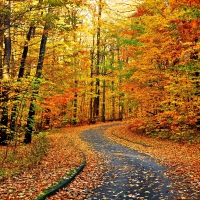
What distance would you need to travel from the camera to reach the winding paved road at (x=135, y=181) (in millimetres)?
7238

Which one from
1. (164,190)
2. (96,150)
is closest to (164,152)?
(96,150)

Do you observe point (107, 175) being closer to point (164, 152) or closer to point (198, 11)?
point (164, 152)

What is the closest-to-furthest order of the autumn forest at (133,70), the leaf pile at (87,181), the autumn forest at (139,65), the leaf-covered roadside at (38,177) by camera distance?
the leaf-covered roadside at (38,177), the leaf pile at (87,181), the autumn forest at (133,70), the autumn forest at (139,65)

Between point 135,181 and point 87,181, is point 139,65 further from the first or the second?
point 87,181

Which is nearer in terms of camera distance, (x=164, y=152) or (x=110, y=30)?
(x=164, y=152)

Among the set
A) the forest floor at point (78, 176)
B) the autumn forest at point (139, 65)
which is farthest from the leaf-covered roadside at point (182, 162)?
the autumn forest at point (139, 65)

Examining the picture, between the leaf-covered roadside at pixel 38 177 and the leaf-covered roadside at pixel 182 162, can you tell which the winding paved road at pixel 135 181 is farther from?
the leaf-covered roadside at pixel 38 177

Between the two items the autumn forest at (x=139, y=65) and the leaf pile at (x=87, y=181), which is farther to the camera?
the autumn forest at (x=139, y=65)

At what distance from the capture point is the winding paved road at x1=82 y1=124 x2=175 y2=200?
724cm

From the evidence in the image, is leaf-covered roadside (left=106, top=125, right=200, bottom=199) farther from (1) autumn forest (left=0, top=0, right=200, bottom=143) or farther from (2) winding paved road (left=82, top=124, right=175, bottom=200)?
(1) autumn forest (left=0, top=0, right=200, bottom=143)

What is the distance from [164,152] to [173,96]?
4692 mm

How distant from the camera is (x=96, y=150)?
606 inches

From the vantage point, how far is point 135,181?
8664mm

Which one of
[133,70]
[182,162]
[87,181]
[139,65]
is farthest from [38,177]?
[133,70]
